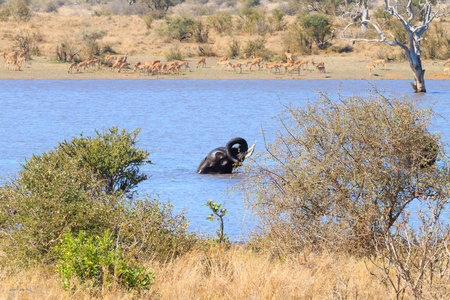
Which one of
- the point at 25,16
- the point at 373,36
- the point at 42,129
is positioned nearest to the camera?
the point at 42,129

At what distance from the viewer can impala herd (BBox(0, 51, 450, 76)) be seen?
103 feet

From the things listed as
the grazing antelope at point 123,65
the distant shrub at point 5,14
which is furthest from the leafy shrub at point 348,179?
the distant shrub at point 5,14

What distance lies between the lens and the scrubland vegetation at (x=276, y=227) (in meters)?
5.15

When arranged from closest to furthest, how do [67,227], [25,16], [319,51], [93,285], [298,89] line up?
[93,285], [67,227], [298,89], [319,51], [25,16]

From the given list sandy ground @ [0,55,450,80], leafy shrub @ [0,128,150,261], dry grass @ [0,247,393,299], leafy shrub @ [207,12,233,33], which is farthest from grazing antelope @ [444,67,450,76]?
dry grass @ [0,247,393,299]

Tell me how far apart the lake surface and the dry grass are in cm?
111

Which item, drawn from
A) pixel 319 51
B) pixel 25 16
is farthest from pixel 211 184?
pixel 25 16

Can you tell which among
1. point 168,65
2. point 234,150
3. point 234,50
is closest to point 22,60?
point 168,65

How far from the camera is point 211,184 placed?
11.8m

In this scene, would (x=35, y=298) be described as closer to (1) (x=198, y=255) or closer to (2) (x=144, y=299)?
(2) (x=144, y=299)

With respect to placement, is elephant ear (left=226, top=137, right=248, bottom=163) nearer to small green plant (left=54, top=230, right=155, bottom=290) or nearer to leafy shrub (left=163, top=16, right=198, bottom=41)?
small green plant (left=54, top=230, right=155, bottom=290)

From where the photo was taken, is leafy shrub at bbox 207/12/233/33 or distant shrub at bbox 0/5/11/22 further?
distant shrub at bbox 0/5/11/22

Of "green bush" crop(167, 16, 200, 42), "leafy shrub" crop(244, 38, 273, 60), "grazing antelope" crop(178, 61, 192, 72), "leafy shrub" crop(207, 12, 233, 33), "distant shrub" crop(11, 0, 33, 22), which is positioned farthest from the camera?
"distant shrub" crop(11, 0, 33, 22)

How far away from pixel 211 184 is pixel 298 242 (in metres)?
5.13
